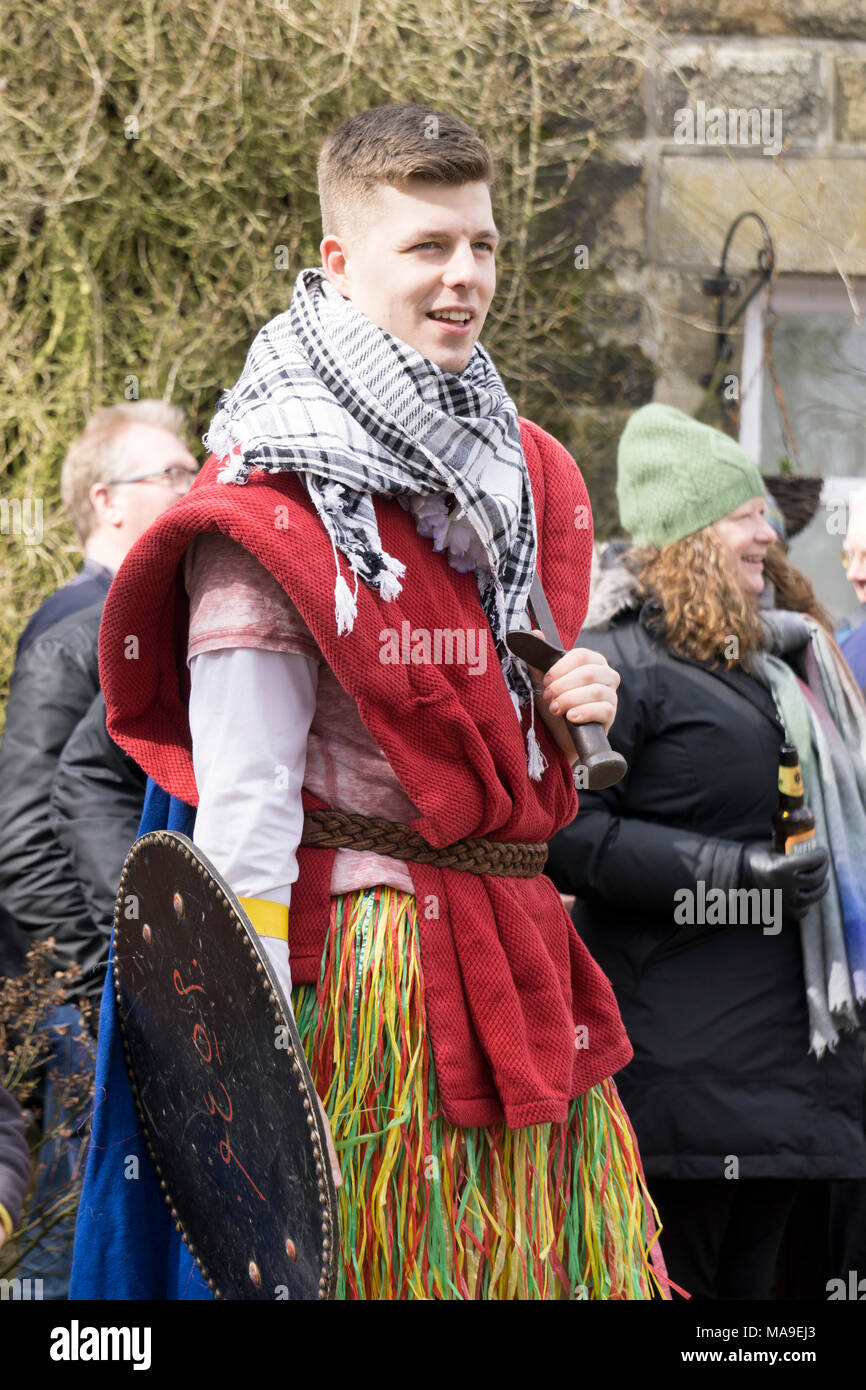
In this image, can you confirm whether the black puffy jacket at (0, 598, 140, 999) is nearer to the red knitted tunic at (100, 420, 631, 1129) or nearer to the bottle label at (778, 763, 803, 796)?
the red knitted tunic at (100, 420, 631, 1129)

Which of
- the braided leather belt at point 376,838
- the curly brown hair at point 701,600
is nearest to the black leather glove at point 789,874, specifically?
the curly brown hair at point 701,600

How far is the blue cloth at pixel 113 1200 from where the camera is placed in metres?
1.97

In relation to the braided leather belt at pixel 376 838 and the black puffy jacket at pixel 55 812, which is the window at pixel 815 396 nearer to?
the black puffy jacket at pixel 55 812

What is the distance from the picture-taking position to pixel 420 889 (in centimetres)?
188

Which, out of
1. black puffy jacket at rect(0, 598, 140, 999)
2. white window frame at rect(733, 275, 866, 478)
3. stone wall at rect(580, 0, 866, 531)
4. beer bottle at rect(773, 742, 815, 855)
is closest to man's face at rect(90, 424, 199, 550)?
black puffy jacket at rect(0, 598, 140, 999)

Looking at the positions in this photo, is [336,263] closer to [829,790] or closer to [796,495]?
[829,790]

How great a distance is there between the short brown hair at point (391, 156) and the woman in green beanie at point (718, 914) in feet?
4.34

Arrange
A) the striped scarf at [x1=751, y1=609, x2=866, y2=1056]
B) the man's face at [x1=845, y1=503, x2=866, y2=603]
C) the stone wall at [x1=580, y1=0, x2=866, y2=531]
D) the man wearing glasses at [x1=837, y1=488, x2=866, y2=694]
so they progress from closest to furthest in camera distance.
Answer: the striped scarf at [x1=751, y1=609, x2=866, y2=1056]
the man wearing glasses at [x1=837, y1=488, x2=866, y2=694]
the man's face at [x1=845, y1=503, x2=866, y2=603]
the stone wall at [x1=580, y1=0, x2=866, y2=531]

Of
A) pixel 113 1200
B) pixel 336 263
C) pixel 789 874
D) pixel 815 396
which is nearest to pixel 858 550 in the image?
pixel 789 874

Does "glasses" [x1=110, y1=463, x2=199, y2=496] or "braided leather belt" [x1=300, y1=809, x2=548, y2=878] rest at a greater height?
"glasses" [x1=110, y1=463, x2=199, y2=496]

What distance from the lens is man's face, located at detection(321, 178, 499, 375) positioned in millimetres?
1869

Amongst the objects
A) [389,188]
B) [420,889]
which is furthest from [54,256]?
[420,889]
